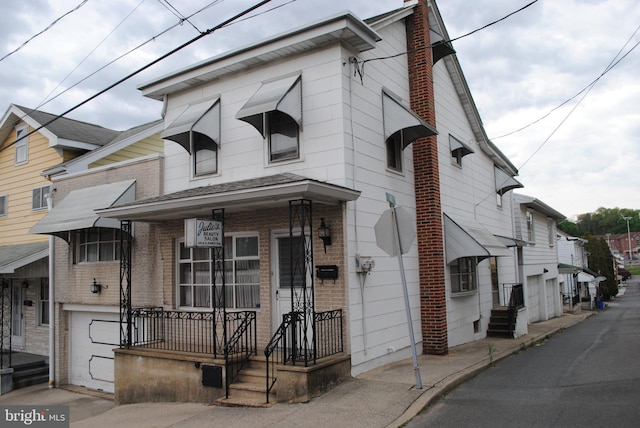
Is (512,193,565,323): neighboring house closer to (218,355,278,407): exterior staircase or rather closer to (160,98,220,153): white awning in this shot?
(218,355,278,407): exterior staircase

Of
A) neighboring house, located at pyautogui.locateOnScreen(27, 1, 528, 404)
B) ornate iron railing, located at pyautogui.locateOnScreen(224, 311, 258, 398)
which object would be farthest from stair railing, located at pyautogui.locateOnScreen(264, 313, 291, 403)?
ornate iron railing, located at pyautogui.locateOnScreen(224, 311, 258, 398)

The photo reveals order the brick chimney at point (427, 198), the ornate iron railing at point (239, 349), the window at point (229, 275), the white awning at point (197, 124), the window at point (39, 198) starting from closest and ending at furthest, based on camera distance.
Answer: the ornate iron railing at point (239, 349)
the window at point (229, 275)
the white awning at point (197, 124)
the brick chimney at point (427, 198)
the window at point (39, 198)

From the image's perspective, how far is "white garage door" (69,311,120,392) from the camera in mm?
13539

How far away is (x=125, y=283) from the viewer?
13.0m

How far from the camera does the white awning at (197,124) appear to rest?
1121 centimetres

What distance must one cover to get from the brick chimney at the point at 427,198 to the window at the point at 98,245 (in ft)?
25.3

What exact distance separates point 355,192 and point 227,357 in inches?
145

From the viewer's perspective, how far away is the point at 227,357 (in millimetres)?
9141

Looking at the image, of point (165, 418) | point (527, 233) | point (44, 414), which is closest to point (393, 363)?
point (165, 418)

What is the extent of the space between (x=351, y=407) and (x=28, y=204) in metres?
14.9

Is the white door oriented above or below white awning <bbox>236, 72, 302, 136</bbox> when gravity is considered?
below

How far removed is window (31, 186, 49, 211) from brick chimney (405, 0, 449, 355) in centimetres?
1233

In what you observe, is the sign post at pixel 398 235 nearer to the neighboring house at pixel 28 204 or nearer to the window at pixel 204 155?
the window at pixel 204 155

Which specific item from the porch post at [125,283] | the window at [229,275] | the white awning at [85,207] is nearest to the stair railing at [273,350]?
the window at [229,275]
